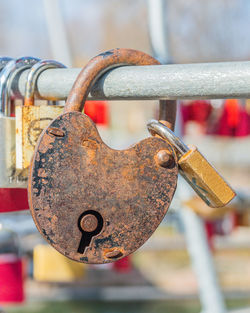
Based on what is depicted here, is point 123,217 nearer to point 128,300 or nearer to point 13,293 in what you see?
point 13,293

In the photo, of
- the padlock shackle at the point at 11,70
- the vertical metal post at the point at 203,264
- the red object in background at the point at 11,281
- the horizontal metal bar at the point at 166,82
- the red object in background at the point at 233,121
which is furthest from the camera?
the red object in background at the point at 233,121

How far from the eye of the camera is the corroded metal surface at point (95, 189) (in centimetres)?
35

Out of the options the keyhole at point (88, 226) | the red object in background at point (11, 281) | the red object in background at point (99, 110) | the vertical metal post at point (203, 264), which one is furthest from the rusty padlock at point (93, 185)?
the red object in background at point (99, 110)

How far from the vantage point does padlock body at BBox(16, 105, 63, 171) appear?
408 mm

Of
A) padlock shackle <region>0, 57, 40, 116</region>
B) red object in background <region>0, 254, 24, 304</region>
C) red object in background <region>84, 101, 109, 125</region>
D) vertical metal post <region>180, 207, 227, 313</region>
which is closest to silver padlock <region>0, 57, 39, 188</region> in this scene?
padlock shackle <region>0, 57, 40, 116</region>

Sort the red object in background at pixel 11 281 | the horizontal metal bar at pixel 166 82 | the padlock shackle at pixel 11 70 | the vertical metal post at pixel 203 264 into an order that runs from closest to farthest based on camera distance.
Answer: the horizontal metal bar at pixel 166 82 < the padlock shackle at pixel 11 70 < the vertical metal post at pixel 203 264 < the red object in background at pixel 11 281

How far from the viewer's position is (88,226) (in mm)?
356

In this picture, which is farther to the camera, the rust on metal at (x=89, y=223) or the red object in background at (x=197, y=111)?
the red object in background at (x=197, y=111)

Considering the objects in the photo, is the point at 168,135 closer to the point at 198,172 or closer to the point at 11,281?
the point at 198,172

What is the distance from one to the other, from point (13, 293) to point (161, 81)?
3.98 ft

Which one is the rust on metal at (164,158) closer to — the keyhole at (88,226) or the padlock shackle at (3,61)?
the keyhole at (88,226)

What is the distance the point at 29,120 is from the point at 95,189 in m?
0.10

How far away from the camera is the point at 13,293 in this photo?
142 cm

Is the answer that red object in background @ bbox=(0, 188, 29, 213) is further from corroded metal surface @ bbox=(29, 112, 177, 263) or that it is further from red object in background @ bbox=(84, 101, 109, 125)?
red object in background @ bbox=(84, 101, 109, 125)
